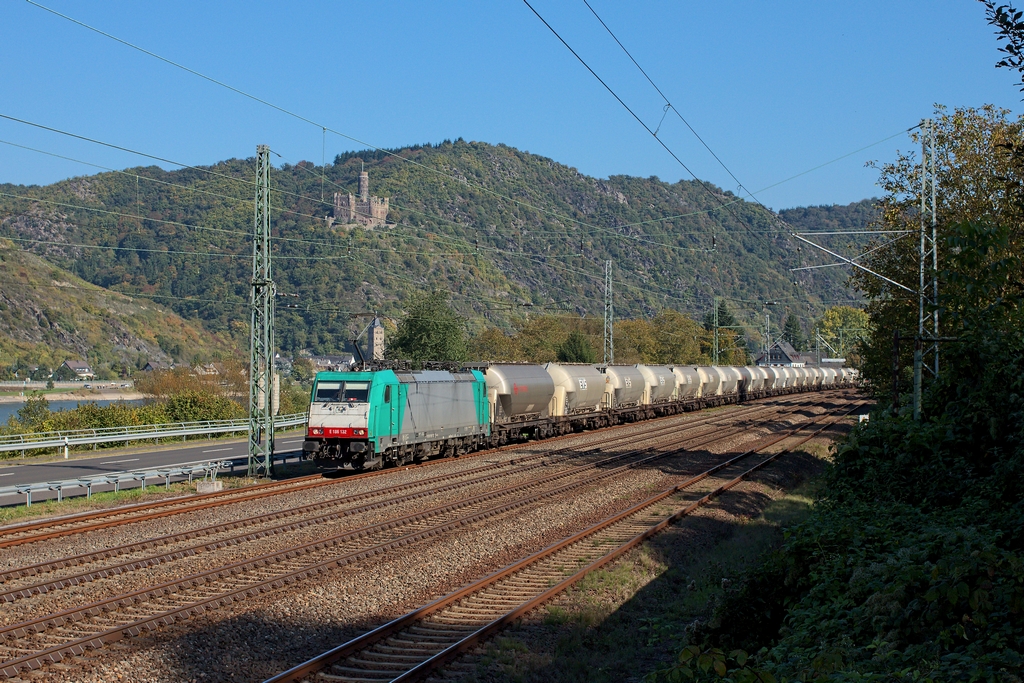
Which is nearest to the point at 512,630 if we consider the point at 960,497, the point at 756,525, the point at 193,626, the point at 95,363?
the point at 193,626

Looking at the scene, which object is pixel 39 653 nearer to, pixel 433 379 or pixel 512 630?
pixel 512 630

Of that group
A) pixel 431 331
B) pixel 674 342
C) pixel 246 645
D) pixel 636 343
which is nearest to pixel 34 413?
pixel 431 331

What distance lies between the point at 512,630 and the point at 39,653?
5.41 meters

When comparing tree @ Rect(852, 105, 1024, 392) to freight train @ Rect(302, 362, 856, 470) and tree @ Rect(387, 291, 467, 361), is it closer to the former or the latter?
freight train @ Rect(302, 362, 856, 470)

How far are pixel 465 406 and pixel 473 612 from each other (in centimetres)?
2004

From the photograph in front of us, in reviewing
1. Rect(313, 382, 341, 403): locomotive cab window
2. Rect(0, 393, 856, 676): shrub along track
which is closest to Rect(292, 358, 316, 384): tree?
Rect(313, 382, 341, 403): locomotive cab window

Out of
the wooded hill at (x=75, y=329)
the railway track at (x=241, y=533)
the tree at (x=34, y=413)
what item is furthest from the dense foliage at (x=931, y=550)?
the wooded hill at (x=75, y=329)

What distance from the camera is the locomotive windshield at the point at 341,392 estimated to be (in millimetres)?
26141

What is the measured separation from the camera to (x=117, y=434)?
138 ft

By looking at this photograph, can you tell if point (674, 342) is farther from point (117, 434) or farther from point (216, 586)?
point (216, 586)

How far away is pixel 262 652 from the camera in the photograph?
400 inches

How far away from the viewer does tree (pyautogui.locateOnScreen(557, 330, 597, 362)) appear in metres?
76.6

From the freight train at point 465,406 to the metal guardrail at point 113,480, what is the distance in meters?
3.29

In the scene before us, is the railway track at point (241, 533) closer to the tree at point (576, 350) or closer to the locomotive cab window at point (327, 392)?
the locomotive cab window at point (327, 392)
